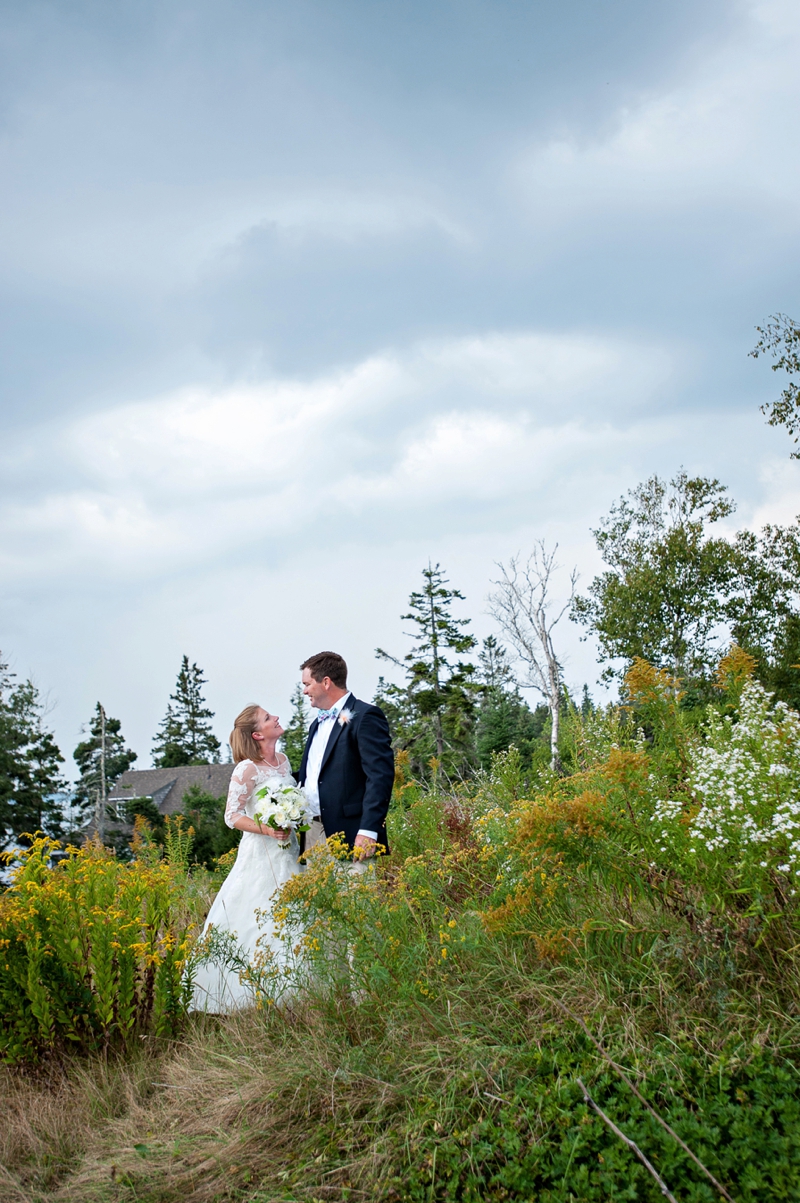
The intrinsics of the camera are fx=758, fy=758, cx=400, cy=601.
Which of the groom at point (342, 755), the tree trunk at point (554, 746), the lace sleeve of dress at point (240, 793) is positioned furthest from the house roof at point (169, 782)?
the groom at point (342, 755)

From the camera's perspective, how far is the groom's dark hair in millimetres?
4605

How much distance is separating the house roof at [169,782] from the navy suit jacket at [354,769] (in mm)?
38564

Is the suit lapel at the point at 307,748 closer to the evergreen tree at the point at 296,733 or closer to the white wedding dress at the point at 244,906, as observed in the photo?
the white wedding dress at the point at 244,906

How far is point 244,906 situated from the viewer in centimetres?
439

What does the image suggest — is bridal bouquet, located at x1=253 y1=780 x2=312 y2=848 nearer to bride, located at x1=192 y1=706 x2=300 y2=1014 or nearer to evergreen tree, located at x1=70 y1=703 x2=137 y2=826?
bride, located at x1=192 y1=706 x2=300 y2=1014

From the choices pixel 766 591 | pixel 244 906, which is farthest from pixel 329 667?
pixel 766 591

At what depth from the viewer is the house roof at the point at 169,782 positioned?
139 ft

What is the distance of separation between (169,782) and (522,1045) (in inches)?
1786

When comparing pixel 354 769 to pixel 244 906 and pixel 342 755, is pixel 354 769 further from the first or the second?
pixel 244 906

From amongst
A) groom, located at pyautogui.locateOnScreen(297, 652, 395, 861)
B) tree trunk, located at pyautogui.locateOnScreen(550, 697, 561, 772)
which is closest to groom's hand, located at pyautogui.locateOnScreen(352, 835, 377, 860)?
groom, located at pyautogui.locateOnScreen(297, 652, 395, 861)

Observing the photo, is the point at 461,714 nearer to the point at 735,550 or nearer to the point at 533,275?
the point at 735,550

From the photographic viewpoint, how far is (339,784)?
15.0 feet

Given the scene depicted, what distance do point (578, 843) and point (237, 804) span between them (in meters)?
2.39

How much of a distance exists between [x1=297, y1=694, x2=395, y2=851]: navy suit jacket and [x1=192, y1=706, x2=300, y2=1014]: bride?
32 centimetres
